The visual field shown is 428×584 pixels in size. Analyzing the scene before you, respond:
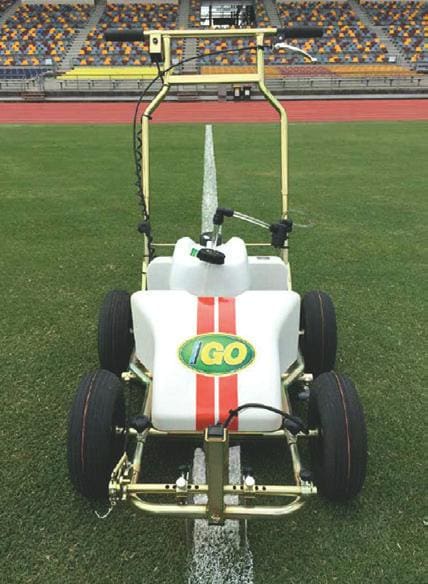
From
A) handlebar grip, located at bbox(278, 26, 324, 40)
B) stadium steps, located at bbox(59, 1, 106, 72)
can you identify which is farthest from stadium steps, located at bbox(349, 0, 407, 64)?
handlebar grip, located at bbox(278, 26, 324, 40)

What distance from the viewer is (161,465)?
8.88 feet

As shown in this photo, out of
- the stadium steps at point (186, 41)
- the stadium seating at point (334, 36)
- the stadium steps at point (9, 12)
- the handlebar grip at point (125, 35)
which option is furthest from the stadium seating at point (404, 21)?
the handlebar grip at point (125, 35)

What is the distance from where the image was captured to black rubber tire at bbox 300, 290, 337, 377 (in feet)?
10.8

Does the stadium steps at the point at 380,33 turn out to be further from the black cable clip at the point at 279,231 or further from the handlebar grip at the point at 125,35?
the black cable clip at the point at 279,231

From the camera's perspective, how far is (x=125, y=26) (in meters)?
35.0

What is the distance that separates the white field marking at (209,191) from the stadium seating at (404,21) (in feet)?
87.0

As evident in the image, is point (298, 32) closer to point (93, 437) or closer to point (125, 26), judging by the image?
point (93, 437)

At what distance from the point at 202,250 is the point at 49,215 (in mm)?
4909

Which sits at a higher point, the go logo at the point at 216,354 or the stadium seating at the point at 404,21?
the stadium seating at the point at 404,21

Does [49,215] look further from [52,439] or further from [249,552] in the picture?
[249,552]

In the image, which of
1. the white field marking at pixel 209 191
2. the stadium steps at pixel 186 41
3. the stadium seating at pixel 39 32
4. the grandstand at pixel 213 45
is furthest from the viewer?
the stadium seating at pixel 39 32

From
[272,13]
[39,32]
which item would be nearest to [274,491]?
[39,32]

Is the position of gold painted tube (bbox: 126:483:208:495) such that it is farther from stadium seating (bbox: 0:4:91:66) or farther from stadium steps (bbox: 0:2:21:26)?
stadium steps (bbox: 0:2:21:26)

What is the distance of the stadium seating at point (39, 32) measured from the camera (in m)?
32.5
